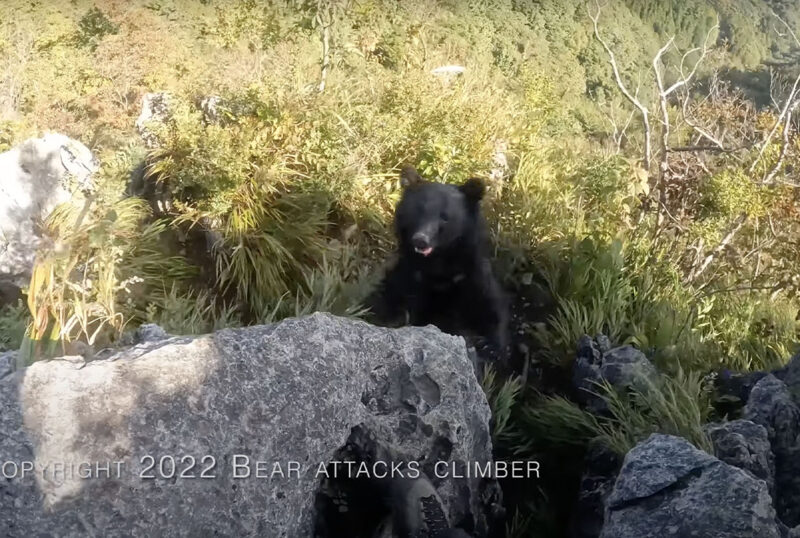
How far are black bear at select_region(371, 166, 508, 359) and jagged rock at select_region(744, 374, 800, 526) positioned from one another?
1353mm

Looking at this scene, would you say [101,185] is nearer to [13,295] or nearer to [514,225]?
[13,295]

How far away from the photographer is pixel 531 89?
659 cm

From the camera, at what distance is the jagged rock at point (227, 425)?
1.99m

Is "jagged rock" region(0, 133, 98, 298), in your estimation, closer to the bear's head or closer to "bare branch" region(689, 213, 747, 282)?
the bear's head

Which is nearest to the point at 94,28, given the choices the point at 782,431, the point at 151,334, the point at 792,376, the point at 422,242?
the point at 422,242

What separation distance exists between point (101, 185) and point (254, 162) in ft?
3.48

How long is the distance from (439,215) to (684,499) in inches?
79.6

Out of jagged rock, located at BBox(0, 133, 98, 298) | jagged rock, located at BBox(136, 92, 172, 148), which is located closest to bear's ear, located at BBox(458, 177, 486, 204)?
jagged rock, located at BBox(136, 92, 172, 148)

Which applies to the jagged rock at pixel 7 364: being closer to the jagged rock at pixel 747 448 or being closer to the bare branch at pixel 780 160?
the jagged rock at pixel 747 448

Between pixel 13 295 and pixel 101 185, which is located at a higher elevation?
pixel 101 185

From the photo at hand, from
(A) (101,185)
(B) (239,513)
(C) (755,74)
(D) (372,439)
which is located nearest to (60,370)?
(B) (239,513)

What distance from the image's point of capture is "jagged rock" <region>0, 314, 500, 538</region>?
6.53 feet

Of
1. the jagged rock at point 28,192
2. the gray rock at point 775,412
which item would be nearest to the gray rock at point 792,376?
the gray rock at point 775,412

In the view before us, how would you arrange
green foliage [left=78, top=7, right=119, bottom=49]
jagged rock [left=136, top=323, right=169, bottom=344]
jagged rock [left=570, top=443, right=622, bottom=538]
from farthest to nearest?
1. green foliage [left=78, top=7, right=119, bottom=49]
2. jagged rock [left=570, top=443, right=622, bottom=538]
3. jagged rock [left=136, top=323, right=169, bottom=344]
